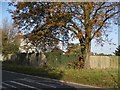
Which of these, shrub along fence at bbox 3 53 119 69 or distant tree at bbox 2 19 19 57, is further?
distant tree at bbox 2 19 19 57

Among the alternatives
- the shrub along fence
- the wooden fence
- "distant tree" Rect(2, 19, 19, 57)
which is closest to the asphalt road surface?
the shrub along fence

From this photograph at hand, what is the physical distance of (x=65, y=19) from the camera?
24391 mm

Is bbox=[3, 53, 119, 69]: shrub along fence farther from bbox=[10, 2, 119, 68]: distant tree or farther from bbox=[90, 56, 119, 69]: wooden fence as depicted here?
bbox=[10, 2, 119, 68]: distant tree

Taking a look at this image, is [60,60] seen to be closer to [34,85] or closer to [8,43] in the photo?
[8,43]

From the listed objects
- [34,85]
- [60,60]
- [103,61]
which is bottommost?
[34,85]

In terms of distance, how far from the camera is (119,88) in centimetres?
1509

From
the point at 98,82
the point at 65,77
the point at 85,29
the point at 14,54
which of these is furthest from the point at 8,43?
the point at 98,82

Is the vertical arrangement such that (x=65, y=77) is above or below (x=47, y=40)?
below

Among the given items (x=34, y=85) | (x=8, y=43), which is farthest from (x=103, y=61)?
(x=34, y=85)

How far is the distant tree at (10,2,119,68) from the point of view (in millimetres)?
23736

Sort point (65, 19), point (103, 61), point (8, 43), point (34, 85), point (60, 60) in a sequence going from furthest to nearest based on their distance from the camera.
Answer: point (8, 43)
point (103, 61)
point (60, 60)
point (65, 19)
point (34, 85)

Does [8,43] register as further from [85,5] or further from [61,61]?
[85,5]

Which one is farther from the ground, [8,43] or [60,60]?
[8,43]

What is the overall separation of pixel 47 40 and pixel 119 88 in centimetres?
1328
